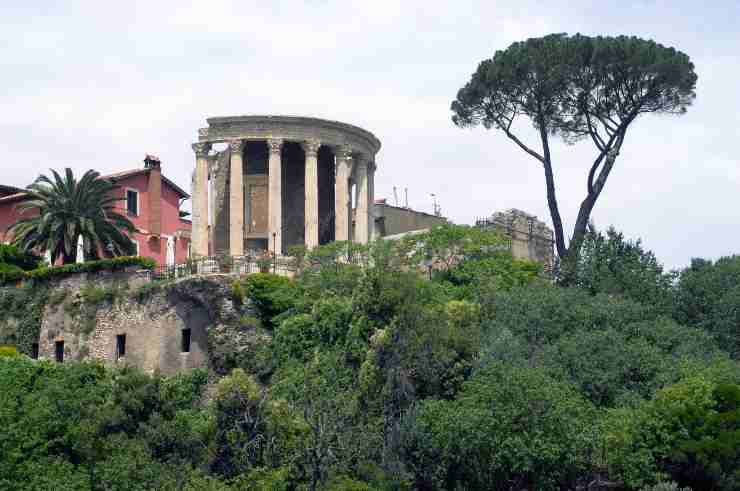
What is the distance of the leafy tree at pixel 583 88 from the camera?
169 ft

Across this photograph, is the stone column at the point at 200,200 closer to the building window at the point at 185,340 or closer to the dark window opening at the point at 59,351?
the dark window opening at the point at 59,351

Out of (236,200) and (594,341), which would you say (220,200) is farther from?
(594,341)

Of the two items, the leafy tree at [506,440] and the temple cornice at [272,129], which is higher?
the temple cornice at [272,129]

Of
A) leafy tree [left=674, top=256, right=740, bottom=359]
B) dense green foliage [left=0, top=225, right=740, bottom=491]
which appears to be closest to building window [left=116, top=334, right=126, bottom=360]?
dense green foliage [left=0, top=225, right=740, bottom=491]

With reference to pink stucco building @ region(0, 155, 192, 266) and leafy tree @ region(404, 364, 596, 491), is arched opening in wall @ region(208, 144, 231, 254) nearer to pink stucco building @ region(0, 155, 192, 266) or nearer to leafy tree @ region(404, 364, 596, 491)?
pink stucco building @ region(0, 155, 192, 266)

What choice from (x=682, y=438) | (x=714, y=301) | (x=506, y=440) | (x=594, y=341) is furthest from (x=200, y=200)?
(x=682, y=438)

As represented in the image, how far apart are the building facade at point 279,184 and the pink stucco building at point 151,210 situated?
8197 mm

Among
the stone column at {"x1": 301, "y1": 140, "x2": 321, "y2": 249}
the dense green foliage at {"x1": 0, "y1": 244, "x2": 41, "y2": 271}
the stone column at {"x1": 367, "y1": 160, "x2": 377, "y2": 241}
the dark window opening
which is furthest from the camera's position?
the stone column at {"x1": 367, "y1": 160, "x2": 377, "y2": 241}

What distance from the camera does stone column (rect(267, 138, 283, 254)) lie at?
1987 inches

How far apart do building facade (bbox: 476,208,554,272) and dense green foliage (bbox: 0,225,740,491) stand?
36.1 feet

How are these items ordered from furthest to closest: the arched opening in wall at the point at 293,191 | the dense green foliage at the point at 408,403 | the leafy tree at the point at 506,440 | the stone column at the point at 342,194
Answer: the arched opening in wall at the point at 293,191
the stone column at the point at 342,194
the dense green foliage at the point at 408,403
the leafy tree at the point at 506,440

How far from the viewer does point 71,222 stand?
49.1 meters

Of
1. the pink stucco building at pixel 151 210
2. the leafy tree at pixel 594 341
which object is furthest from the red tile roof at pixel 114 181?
the leafy tree at pixel 594 341

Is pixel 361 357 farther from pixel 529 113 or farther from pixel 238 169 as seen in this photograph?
pixel 529 113
